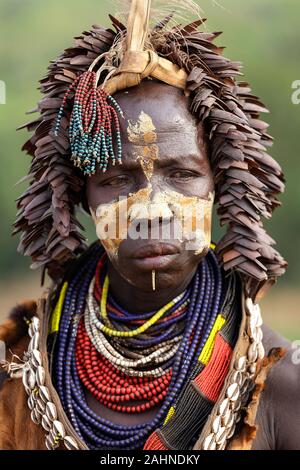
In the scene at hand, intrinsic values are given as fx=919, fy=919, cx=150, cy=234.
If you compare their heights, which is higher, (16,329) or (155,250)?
(155,250)

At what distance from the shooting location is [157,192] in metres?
3.40

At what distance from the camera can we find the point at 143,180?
11.2 feet

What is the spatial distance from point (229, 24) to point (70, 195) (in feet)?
25.8

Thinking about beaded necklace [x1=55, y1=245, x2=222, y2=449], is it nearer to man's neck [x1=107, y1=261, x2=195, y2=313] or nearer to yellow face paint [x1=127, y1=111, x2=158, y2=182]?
man's neck [x1=107, y1=261, x2=195, y2=313]

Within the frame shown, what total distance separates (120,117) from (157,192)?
322 mm

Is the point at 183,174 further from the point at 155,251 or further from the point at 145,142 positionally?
the point at 155,251

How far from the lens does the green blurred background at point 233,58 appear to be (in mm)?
9898

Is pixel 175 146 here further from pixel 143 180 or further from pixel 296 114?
pixel 296 114


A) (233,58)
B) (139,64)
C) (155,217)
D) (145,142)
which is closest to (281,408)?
(155,217)

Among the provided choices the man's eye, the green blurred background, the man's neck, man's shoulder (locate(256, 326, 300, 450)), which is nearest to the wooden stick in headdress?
the man's eye

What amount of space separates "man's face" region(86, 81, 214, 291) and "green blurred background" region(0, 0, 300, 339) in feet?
18.7

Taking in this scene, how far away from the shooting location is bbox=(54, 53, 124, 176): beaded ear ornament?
3.41m

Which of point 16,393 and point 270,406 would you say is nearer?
point 270,406

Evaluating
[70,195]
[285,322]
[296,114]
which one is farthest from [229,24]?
[70,195]
